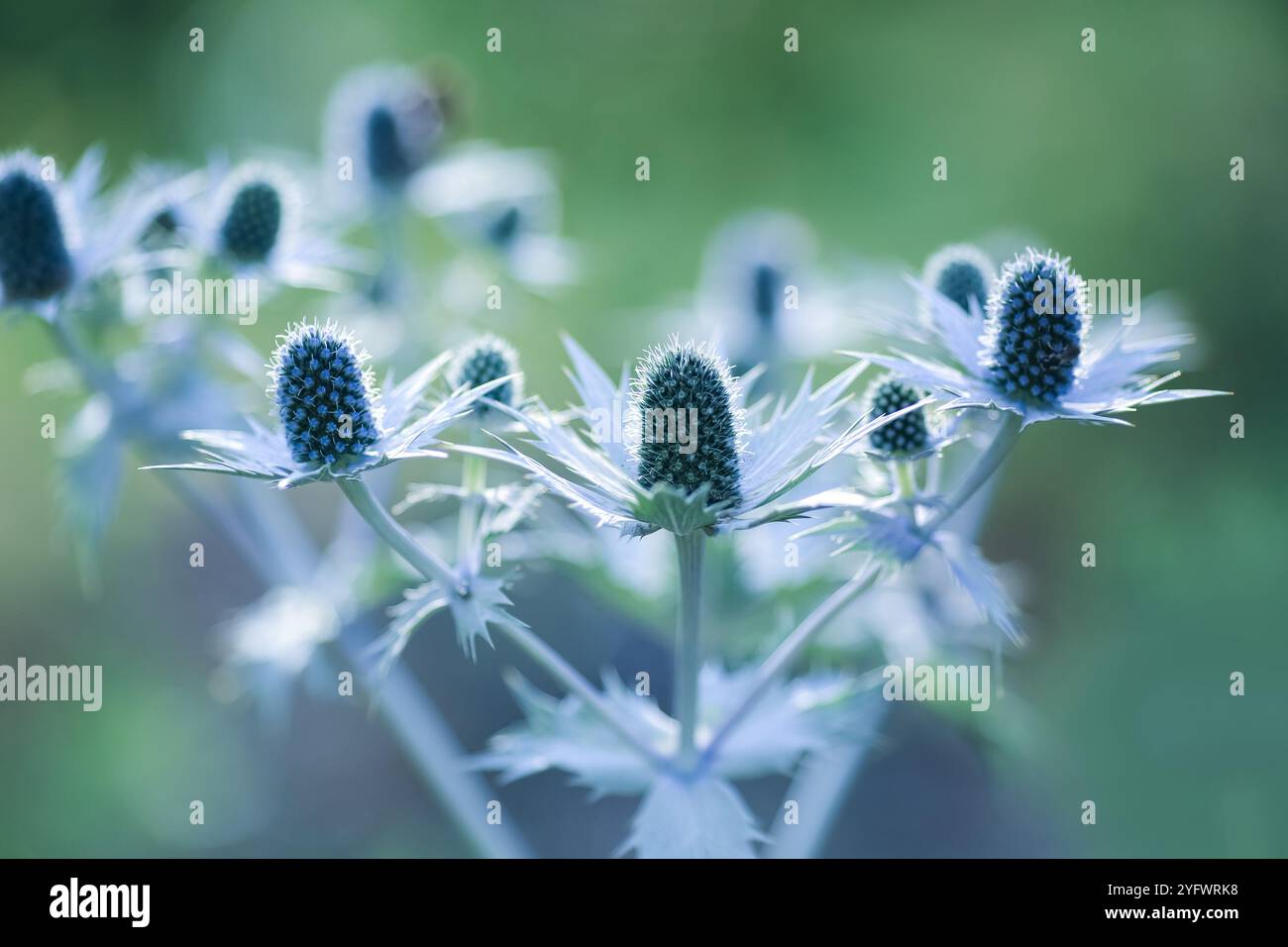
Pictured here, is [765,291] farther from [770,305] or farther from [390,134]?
[390,134]

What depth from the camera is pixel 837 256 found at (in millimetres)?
4496

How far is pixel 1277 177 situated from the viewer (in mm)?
4781

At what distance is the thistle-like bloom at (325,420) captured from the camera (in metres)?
1.39

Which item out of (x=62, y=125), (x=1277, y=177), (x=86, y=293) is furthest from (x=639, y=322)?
(x=62, y=125)

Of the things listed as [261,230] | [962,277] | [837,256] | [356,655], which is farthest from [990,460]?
[837,256]

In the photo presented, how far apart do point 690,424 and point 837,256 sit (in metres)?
3.30

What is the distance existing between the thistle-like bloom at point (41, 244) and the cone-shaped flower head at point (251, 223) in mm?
167

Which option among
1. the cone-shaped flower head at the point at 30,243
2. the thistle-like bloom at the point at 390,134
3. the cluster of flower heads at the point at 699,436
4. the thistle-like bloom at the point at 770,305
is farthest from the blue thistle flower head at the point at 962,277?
the cone-shaped flower head at the point at 30,243

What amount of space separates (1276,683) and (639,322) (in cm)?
227

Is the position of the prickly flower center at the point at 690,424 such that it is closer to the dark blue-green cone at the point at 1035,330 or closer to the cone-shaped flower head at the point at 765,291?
the dark blue-green cone at the point at 1035,330

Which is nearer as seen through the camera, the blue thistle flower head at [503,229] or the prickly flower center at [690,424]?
the prickly flower center at [690,424]

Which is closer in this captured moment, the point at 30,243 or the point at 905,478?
the point at 905,478
